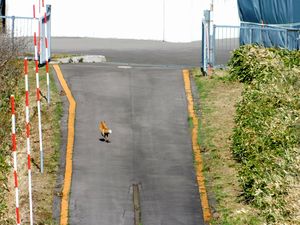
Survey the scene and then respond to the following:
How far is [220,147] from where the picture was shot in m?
21.8

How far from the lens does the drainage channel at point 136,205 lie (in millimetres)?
18289

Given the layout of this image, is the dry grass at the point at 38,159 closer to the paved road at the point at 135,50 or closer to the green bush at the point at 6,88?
the green bush at the point at 6,88

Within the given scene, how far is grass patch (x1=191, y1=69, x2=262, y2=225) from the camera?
1817 centimetres

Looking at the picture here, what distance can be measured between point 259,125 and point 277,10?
35.0 ft

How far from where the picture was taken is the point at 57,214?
18.5 m

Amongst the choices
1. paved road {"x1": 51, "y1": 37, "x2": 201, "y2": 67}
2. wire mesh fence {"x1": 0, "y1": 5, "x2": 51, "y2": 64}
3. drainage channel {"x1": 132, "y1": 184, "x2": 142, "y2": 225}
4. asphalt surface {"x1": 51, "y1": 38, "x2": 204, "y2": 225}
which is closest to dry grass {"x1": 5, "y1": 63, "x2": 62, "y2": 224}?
asphalt surface {"x1": 51, "y1": 38, "x2": 204, "y2": 225}

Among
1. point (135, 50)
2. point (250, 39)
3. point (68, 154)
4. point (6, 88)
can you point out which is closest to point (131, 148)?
point (68, 154)

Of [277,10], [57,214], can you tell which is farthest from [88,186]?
[277,10]

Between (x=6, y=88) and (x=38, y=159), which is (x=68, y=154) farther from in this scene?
(x=6, y=88)

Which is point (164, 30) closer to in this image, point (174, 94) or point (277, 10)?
point (277, 10)

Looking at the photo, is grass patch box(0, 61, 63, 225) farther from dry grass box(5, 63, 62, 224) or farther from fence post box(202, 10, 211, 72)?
fence post box(202, 10, 211, 72)

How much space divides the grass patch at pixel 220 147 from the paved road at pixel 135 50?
447 centimetres

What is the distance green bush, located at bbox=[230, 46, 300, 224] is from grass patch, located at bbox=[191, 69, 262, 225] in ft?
0.82

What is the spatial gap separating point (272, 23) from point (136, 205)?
1383 centimetres
